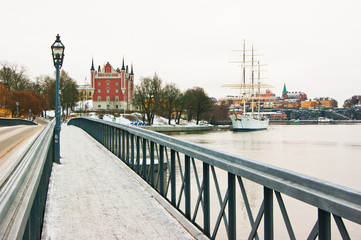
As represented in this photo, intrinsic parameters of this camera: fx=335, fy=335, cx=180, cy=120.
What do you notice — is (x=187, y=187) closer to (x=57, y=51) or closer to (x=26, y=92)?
(x=57, y=51)

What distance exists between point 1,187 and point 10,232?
0.59 metres

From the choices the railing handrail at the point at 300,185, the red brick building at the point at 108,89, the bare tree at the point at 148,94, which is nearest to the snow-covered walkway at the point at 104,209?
the railing handrail at the point at 300,185

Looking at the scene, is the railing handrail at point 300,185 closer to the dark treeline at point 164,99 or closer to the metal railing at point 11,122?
the metal railing at point 11,122

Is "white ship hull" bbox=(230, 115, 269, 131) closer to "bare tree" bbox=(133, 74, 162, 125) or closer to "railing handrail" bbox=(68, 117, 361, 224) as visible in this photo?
"bare tree" bbox=(133, 74, 162, 125)

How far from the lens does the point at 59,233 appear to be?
13.9 ft

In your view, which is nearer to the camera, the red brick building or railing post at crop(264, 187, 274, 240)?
railing post at crop(264, 187, 274, 240)

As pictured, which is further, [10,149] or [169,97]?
[169,97]

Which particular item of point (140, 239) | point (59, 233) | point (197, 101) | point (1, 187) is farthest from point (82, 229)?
point (197, 101)

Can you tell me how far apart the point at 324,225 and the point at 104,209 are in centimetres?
374

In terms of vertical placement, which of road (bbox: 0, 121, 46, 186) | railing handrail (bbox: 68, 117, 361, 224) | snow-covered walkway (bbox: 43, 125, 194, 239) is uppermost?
railing handrail (bbox: 68, 117, 361, 224)

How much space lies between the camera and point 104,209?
5.24m

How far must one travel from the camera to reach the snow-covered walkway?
4.27 meters

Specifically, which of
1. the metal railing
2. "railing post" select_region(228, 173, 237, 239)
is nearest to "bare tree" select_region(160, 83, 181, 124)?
the metal railing

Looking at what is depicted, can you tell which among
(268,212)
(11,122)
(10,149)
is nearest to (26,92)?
(11,122)
